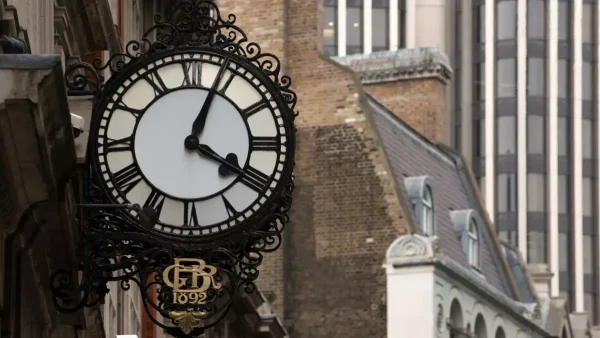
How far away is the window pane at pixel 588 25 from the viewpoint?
106 metres

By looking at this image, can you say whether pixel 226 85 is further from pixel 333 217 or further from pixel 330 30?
pixel 330 30

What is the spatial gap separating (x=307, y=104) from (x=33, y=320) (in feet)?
113

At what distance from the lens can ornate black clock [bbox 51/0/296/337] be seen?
11484mm

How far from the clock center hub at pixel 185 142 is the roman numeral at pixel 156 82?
41 mm

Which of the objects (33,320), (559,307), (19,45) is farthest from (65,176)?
(559,307)

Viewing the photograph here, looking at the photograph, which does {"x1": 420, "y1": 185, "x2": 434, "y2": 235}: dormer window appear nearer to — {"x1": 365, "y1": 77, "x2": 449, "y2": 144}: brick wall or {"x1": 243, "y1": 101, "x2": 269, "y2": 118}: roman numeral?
{"x1": 365, "y1": 77, "x2": 449, "y2": 144}: brick wall

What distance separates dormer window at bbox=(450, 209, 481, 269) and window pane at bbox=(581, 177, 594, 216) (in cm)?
5474

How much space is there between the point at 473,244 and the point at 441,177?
2.23 meters

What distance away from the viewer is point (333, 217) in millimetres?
47406

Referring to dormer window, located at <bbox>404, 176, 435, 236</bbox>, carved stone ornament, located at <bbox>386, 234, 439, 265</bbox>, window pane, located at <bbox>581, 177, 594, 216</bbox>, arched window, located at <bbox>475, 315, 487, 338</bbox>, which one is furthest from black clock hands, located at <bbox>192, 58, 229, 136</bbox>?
window pane, located at <bbox>581, 177, 594, 216</bbox>

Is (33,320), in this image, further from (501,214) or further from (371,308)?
(501,214)

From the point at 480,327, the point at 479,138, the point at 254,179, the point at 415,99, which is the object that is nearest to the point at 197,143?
the point at 254,179

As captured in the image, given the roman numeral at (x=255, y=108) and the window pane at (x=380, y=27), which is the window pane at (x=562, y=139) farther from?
the roman numeral at (x=255, y=108)

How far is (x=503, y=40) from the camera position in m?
106
